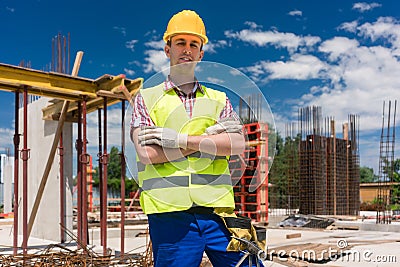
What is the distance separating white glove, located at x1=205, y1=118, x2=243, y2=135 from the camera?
1.49 m

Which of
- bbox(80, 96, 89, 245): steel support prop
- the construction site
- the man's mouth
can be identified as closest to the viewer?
the man's mouth

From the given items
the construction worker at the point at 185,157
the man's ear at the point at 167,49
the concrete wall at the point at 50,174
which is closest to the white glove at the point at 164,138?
the construction worker at the point at 185,157

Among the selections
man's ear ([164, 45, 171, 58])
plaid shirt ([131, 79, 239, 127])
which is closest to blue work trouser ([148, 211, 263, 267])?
plaid shirt ([131, 79, 239, 127])

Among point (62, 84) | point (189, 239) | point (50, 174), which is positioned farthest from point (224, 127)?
point (50, 174)

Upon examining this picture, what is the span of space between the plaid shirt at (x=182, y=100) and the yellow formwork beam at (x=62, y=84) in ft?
10.4

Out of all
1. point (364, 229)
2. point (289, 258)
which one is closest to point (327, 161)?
point (364, 229)

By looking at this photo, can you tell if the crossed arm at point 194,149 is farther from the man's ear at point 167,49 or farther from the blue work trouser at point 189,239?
the man's ear at point 167,49

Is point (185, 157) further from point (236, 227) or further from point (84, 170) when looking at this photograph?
point (84, 170)

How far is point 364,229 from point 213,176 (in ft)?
36.4

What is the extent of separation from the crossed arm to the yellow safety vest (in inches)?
1.5

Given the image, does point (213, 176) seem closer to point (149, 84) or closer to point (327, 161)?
point (149, 84)

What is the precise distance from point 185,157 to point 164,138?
10 cm

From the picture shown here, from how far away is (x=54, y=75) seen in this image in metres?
5.12

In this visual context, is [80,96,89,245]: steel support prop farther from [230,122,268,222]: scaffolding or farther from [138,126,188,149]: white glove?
[138,126,188,149]: white glove
